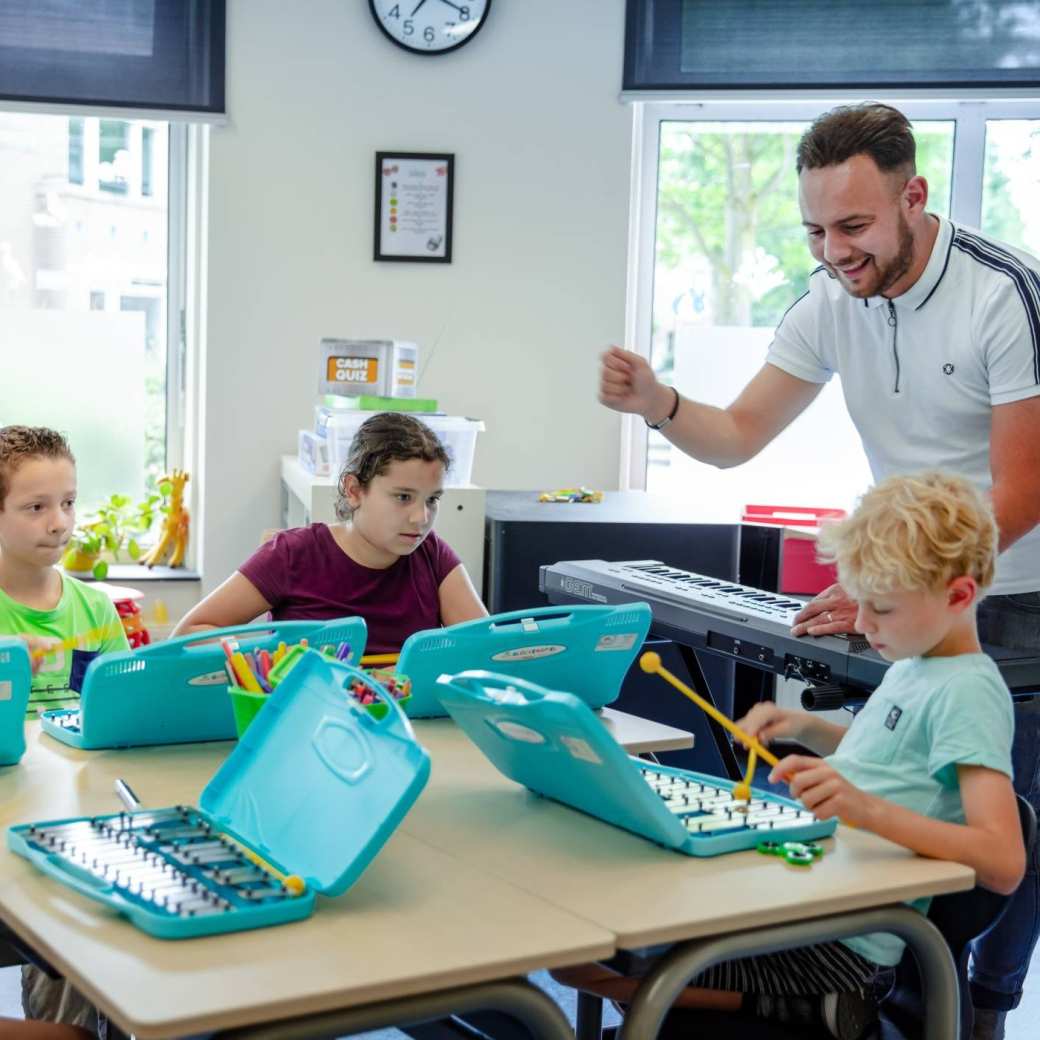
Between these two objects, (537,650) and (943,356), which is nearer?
(537,650)

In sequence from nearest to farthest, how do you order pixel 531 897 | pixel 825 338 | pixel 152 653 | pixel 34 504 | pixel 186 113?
pixel 531 897 < pixel 152 653 < pixel 34 504 < pixel 825 338 < pixel 186 113

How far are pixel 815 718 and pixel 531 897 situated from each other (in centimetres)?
56

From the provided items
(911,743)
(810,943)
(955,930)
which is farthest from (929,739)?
(810,943)

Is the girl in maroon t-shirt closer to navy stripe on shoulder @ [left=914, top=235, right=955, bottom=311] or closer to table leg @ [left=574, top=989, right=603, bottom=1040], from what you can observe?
table leg @ [left=574, top=989, right=603, bottom=1040]

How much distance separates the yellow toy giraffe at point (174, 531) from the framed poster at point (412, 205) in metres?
0.91

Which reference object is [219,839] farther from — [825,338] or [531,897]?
[825,338]

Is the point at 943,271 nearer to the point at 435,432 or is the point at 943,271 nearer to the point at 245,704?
the point at 245,704

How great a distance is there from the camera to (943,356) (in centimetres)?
208

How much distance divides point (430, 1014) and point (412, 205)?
129 inches

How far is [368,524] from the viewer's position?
2391 millimetres

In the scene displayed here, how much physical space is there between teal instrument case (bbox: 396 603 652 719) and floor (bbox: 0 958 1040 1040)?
73cm

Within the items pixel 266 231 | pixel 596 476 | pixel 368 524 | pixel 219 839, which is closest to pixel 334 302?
pixel 266 231

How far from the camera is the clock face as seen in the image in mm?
4039

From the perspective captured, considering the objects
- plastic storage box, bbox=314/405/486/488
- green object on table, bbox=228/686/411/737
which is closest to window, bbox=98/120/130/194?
plastic storage box, bbox=314/405/486/488
